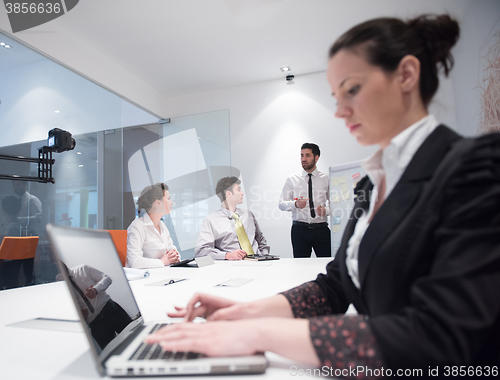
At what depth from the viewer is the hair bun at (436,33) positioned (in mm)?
585

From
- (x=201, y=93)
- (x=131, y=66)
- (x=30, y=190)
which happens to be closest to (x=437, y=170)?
(x=30, y=190)

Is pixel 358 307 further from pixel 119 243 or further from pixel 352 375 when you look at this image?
pixel 119 243

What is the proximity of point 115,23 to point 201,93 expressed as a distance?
6.47 ft

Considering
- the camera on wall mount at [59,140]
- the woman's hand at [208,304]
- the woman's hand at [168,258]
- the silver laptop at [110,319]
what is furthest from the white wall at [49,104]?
the woman's hand at [208,304]

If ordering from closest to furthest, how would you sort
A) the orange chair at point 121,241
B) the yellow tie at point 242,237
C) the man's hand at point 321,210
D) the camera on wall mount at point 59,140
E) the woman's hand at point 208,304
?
1. the woman's hand at point 208,304
2. the camera on wall mount at point 59,140
3. the orange chair at point 121,241
4. the yellow tie at point 242,237
5. the man's hand at point 321,210

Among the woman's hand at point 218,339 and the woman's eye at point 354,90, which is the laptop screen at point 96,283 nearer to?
the woman's hand at point 218,339

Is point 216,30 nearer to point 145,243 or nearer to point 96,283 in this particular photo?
point 145,243

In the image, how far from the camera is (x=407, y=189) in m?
0.52

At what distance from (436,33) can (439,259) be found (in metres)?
0.43

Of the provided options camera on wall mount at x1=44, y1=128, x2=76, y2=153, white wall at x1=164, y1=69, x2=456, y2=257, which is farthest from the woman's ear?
white wall at x1=164, y1=69, x2=456, y2=257

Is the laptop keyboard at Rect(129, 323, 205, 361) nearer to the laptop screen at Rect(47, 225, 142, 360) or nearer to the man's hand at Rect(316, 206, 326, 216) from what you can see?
the laptop screen at Rect(47, 225, 142, 360)

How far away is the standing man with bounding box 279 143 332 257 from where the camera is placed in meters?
3.76

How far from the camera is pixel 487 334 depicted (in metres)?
0.43

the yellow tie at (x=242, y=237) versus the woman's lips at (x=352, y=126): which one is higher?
the woman's lips at (x=352, y=126)
